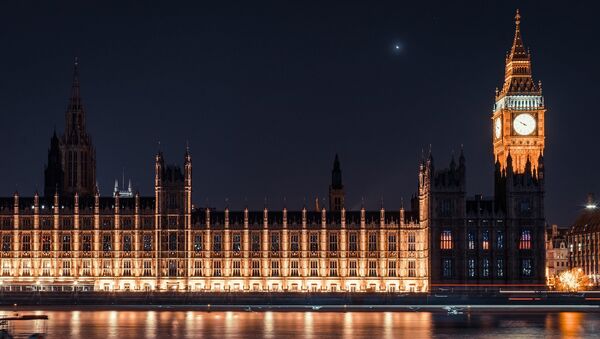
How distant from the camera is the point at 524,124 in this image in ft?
624

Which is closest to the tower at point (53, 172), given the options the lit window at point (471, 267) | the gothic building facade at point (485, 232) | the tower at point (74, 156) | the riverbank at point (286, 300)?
the tower at point (74, 156)

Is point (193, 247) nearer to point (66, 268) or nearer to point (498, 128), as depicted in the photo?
point (66, 268)

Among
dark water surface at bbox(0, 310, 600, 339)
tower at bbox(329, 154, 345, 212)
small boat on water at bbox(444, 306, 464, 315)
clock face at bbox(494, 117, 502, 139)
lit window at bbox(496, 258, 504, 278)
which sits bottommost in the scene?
dark water surface at bbox(0, 310, 600, 339)

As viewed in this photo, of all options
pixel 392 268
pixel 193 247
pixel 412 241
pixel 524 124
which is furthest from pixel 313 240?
pixel 524 124

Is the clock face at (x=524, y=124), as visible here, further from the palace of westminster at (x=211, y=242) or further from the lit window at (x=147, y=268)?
the lit window at (x=147, y=268)

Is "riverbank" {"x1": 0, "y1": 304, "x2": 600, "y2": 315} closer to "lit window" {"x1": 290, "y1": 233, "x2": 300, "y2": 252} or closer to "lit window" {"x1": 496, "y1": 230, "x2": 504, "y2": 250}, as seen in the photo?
"lit window" {"x1": 496, "y1": 230, "x2": 504, "y2": 250}

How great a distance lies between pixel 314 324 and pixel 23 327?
81.4 feet

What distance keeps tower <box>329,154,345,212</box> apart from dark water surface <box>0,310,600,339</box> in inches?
1669

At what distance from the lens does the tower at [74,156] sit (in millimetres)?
194625

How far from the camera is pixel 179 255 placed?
174 metres

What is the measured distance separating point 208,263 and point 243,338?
65814 mm

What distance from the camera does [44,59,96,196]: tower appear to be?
639ft

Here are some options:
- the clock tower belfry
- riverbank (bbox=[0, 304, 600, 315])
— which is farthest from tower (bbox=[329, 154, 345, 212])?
riverbank (bbox=[0, 304, 600, 315])

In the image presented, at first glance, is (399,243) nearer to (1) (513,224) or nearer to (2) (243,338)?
(1) (513,224)
